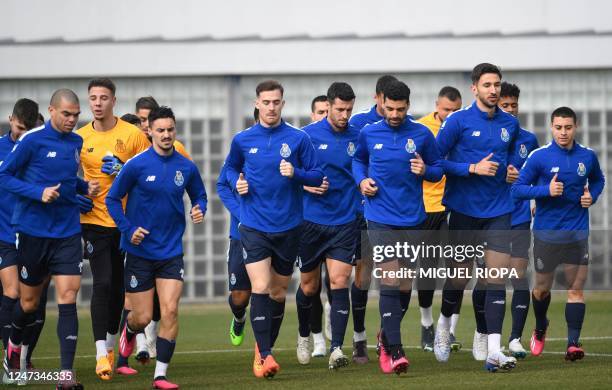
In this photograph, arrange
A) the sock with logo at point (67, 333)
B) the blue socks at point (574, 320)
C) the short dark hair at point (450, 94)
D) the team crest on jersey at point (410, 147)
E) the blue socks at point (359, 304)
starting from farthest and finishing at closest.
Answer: the short dark hair at point (450, 94) → the blue socks at point (359, 304) → the blue socks at point (574, 320) → the team crest on jersey at point (410, 147) → the sock with logo at point (67, 333)

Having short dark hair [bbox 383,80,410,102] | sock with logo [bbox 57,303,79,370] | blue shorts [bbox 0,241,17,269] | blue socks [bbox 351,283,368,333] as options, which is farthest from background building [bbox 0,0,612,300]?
sock with logo [bbox 57,303,79,370]

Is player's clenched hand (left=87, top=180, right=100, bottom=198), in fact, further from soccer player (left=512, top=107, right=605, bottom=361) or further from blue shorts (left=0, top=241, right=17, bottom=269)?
soccer player (left=512, top=107, right=605, bottom=361)

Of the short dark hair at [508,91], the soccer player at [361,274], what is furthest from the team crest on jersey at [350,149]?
the short dark hair at [508,91]

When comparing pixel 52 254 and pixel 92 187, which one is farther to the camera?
pixel 92 187

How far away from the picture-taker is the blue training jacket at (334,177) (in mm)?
→ 13781

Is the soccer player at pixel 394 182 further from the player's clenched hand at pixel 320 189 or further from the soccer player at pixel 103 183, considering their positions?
the soccer player at pixel 103 183

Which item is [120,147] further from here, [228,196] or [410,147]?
[410,147]

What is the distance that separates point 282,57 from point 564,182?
422 inches

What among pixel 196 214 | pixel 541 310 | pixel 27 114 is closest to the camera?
pixel 196 214

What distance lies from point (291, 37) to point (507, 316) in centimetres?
660

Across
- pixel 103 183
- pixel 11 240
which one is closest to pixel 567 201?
pixel 103 183

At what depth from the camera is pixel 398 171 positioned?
1277 cm

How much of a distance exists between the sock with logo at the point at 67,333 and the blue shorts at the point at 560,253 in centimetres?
470

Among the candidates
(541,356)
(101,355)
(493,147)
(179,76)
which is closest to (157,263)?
(101,355)
